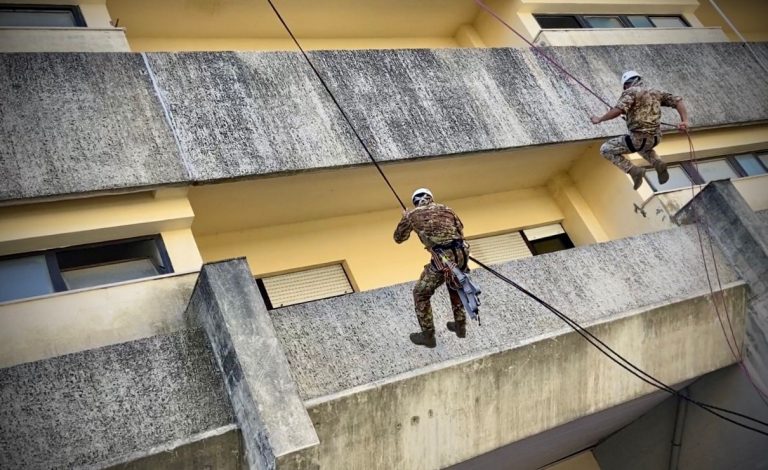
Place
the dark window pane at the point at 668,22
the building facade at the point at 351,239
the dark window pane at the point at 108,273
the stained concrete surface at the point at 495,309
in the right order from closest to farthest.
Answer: the building facade at the point at 351,239 < the stained concrete surface at the point at 495,309 < the dark window pane at the point at 108,273 < the dark window pane at the point at 668,22

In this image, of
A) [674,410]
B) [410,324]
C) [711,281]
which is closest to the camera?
[410,324]

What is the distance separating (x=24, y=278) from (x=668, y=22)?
11249 millimetres

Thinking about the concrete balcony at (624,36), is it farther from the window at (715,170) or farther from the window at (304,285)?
the window at (304,285)

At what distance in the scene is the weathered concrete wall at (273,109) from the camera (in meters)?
7.88

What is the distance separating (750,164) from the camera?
12547 mm

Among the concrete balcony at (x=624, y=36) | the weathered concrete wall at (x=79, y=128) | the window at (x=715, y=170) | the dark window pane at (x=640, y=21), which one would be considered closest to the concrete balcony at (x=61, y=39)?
the weathered concrete wall at (x=79, y=128)

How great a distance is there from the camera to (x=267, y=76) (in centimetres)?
932

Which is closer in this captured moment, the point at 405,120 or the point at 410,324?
the point at 410,324

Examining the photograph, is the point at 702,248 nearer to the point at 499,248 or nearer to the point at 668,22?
the point at 499,248

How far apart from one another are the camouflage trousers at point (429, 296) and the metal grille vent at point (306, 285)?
115 inches

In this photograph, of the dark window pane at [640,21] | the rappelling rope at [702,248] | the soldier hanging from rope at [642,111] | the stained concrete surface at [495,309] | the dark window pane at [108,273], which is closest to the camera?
the stained concrete surface at [495,309]

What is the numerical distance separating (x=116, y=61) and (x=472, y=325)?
4.67 m

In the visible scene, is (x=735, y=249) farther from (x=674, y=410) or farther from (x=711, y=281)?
(x=674, y=410)

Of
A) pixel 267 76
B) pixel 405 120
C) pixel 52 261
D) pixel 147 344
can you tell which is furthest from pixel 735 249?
pixel 52 261
